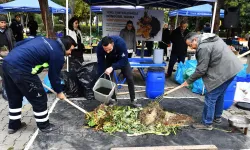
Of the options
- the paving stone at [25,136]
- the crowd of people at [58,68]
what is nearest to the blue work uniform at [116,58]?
the crowd of people at [58,68]

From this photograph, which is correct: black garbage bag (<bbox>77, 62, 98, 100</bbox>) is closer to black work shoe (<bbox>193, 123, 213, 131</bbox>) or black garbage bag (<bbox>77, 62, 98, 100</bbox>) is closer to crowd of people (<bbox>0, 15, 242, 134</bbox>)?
crowd of people (<bbox>0, 15, 242, 134</bbox>)

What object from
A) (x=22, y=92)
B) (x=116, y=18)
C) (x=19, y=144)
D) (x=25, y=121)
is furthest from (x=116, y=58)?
(x=116, y=18)

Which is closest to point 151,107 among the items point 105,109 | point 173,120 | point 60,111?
point 173,120

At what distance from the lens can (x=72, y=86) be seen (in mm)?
5188

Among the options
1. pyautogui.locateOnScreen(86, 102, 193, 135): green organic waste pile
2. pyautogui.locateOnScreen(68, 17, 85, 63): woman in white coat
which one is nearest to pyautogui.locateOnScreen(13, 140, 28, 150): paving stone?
pyautogui.locateOnScreen(86, 102, 193, 135): green organic waste pile

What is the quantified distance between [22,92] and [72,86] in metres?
1.90

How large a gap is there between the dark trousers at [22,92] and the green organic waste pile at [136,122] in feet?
2.64

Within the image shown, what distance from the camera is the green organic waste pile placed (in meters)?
3.79

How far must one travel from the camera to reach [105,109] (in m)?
4.04

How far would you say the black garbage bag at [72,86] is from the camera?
5.19 meters

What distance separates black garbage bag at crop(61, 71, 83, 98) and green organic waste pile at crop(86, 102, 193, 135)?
1.26 m

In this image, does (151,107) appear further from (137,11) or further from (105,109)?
(137,11)

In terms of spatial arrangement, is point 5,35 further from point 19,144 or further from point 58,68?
point 19,144

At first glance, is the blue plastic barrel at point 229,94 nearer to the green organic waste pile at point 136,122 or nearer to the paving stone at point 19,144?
the green organic waste pile at point 136,122
